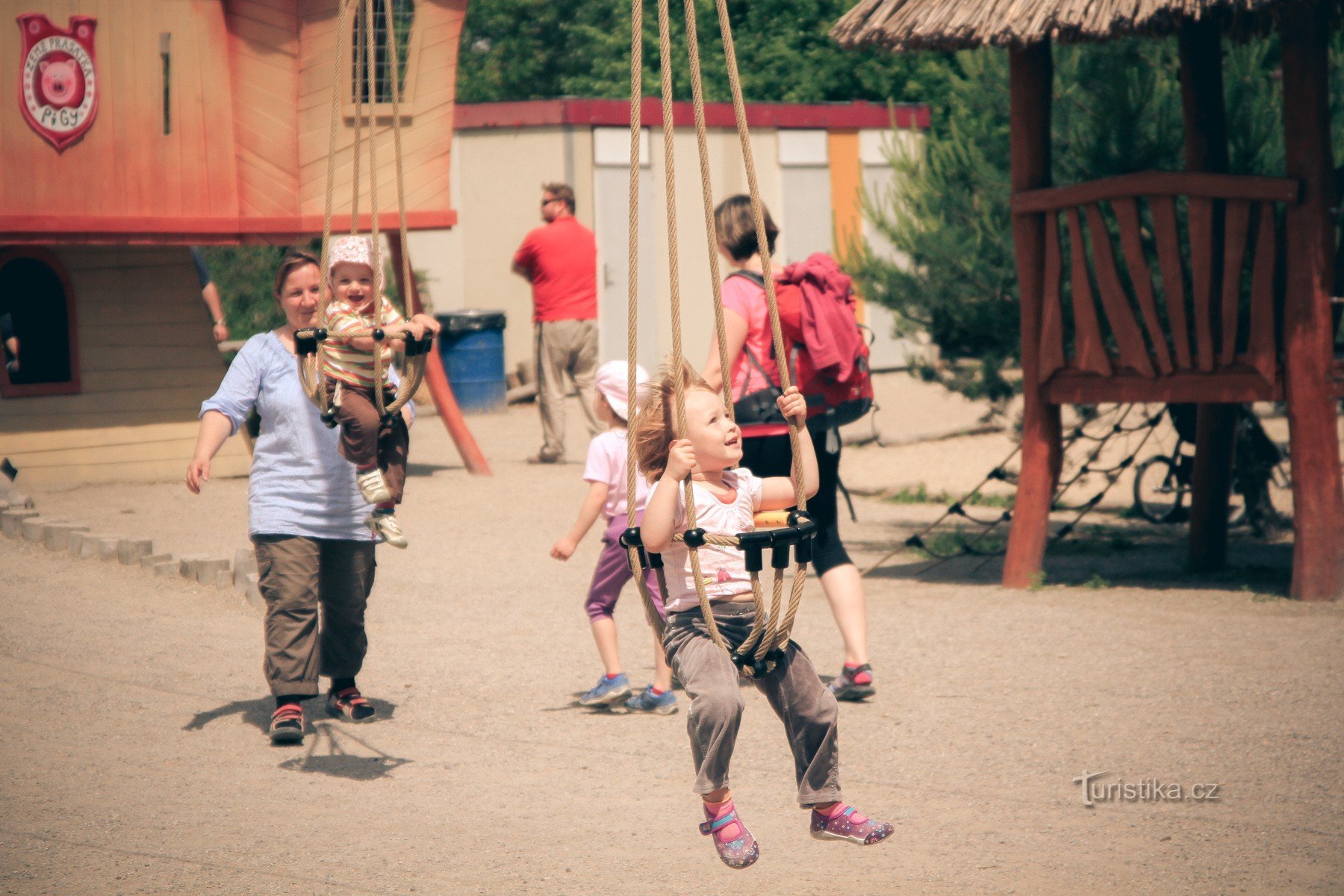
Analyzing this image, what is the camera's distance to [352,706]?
588 centimetres

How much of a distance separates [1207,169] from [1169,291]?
1183mm

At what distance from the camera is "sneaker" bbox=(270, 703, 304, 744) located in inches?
217

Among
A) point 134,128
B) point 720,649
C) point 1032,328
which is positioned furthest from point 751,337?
point 134,128

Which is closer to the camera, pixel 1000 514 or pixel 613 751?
pixel 613 751

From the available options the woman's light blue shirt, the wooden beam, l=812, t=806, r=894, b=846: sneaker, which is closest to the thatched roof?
the wooden beam

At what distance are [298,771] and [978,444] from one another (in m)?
10.1

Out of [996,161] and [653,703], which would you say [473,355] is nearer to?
[996,161]

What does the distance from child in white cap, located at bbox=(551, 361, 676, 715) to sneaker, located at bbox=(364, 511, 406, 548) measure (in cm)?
58

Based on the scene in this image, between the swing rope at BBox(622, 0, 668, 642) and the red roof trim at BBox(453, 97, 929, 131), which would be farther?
the red roof trim at BBox(453, 97, 929, 131)

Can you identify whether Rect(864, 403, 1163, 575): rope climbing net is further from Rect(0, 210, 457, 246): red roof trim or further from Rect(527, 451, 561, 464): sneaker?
Rect(0, 210, 457, 246): red roof trim

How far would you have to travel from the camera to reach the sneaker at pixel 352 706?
5.87m

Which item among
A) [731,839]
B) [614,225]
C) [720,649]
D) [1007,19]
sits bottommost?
[731,839]

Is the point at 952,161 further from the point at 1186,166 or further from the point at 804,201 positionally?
the point at 804,201

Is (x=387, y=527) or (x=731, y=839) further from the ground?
(x=387, y=527)
